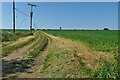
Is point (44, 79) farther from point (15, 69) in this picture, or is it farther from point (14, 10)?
point (14, 10)

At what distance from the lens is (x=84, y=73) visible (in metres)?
11.3

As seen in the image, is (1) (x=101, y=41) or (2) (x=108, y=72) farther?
(1) (x=101, y=41)

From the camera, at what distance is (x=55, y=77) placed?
10.7m

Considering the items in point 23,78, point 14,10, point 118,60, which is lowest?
point 23,78

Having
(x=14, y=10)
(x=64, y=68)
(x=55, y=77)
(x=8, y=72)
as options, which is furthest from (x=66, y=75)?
(x=14, y=10)

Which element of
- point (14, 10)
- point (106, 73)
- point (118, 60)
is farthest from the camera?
point (14, 10)

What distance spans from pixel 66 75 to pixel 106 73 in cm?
193

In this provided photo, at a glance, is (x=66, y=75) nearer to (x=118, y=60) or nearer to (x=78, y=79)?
(x=78, y=79)

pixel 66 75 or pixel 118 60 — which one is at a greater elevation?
pixel 118 60

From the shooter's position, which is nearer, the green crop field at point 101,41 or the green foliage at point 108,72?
the green foliage at point 108,72

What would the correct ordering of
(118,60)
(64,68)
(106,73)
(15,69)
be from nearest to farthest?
(118,60), (106,73), (64,68), (15,69)

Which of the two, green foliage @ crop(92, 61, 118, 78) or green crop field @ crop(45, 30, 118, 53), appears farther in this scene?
green crop field @ crop(45, 30, 118, 53)

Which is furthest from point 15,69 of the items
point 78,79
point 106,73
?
point 106,73

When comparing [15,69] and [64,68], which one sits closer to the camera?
[64,68]
